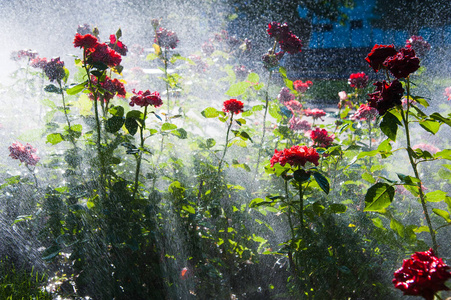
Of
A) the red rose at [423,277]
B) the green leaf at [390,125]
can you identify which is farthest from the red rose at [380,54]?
the red rose at [423,277]

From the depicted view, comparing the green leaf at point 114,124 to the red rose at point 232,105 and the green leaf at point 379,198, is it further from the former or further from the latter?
the green leaf at point 379,198

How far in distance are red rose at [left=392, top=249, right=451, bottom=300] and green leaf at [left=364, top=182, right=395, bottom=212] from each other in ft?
0.49

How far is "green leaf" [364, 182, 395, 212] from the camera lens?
27.6 inches

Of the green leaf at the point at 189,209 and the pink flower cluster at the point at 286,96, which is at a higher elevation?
the pink flower cluster at the point at 286,96

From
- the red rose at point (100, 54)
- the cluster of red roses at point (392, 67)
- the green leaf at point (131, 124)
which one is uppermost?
the red rose at point (100, 54)

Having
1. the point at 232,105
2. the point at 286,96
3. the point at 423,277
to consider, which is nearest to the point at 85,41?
the point at 232,105

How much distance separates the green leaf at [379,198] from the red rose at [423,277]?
5.8 inches

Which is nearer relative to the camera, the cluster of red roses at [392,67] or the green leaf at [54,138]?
the cluster of red roses at [392,67]

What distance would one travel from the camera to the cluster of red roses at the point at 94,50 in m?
1.02

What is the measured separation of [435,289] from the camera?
1.67 feet

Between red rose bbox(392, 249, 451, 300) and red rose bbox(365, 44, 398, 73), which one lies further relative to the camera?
red rose bbox(365, 44, 398, 73)

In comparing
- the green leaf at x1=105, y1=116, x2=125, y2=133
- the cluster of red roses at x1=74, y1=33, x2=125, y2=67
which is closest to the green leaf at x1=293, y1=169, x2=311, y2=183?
the green leaf at x1=105, y1=116, x2=125, y2=133

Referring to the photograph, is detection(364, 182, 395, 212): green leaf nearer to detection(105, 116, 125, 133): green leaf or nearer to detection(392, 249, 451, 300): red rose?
detection(392, 249, 451, 300): red rose

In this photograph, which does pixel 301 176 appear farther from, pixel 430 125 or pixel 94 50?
pixel 94 50
